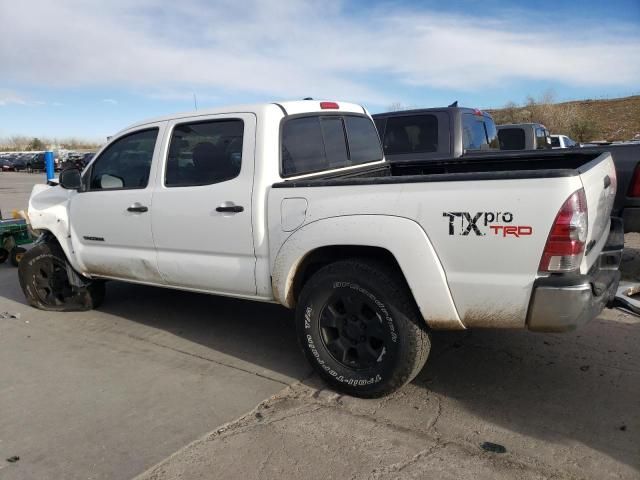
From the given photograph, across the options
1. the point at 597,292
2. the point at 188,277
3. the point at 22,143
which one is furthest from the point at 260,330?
the point at 22,143

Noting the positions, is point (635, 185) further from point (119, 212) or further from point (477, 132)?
point (119, 212)

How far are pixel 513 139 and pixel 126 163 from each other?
8737 mm

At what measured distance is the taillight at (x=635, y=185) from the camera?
203 inches

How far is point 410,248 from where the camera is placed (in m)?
3.13

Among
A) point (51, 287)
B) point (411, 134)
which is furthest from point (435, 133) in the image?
point (51, 287)

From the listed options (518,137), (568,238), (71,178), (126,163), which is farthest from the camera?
(518,137)

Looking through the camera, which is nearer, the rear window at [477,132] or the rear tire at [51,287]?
the rear tire at [51,287]

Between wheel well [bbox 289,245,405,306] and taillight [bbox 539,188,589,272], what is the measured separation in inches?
34.2

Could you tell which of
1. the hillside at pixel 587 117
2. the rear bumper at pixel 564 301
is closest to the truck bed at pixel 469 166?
the rear bumper at pixel 564 301

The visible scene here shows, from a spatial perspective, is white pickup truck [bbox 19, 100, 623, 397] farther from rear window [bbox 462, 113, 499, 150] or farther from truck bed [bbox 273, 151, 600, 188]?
rear window [bbox 462, 113, 499, 150]

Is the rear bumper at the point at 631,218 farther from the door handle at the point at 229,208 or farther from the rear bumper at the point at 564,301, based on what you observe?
the door handle at the point at 229,208

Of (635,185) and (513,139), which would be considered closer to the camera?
(635,185)

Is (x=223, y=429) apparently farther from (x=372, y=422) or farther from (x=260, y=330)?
(x=260, y=330)

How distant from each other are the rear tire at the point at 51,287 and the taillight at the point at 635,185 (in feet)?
17.4
